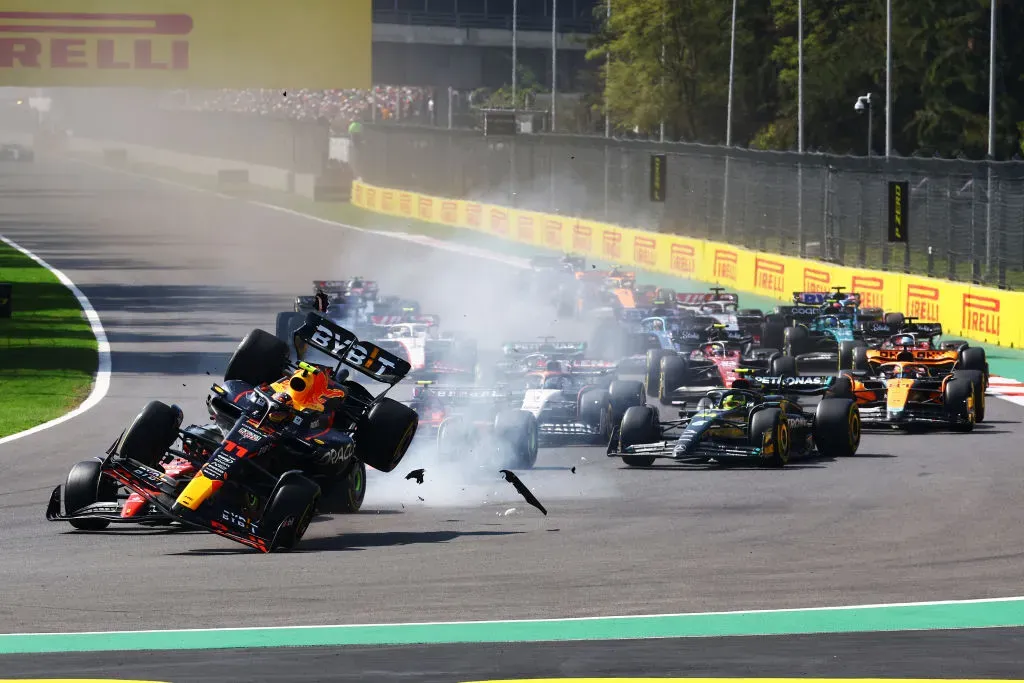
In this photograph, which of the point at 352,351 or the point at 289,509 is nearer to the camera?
the point at 289,509

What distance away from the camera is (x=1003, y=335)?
3675cm

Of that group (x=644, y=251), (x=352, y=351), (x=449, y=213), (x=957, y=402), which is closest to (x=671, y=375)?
(x=957, y=402)

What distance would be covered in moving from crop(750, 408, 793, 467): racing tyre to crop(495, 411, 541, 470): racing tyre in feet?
7.82

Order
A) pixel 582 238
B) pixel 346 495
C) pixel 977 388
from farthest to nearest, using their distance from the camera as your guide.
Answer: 1. pixel 582 238
2. pixel 977 388
3. pixel 346 495

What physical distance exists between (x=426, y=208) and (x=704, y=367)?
169 feet

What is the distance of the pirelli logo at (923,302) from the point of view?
39.9 metres

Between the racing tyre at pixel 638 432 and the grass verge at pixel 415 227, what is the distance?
11082mm

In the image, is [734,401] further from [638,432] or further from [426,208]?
[426,208]

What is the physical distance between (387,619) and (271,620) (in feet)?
2.50

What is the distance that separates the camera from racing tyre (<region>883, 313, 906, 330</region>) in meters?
32.4

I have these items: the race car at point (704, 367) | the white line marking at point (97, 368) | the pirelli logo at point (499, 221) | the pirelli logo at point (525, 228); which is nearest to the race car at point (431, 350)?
the race car at point (704, 367)

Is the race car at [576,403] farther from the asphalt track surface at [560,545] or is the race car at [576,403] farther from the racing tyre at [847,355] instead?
the racing tyre at [847,355]

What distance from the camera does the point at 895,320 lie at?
33250 millimetres

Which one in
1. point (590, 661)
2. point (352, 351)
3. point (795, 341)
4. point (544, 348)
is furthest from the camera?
point (795, 341)
